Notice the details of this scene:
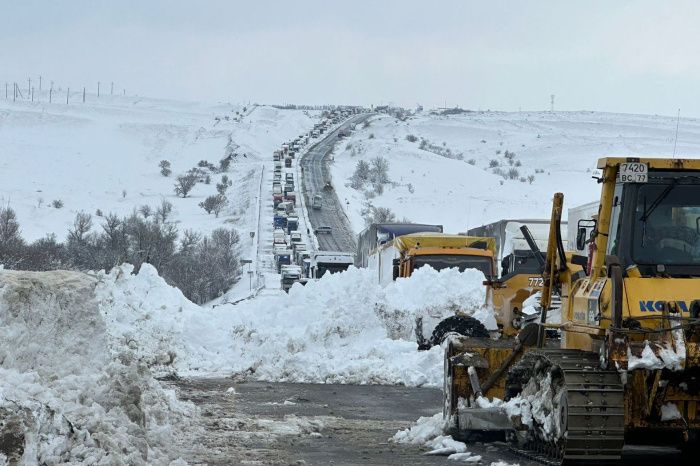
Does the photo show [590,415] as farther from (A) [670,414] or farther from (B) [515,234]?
(B) [515,234]

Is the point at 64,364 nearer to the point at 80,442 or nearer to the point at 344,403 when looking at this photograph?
the point at 80,442

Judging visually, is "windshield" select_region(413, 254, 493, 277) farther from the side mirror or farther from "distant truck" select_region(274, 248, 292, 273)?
"distant truck" select_region(274, 248, 292, 273)

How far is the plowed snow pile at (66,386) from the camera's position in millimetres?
7934

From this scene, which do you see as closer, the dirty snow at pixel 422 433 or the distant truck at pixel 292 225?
the dirty snow at pixel 422 433

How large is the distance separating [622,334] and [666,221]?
1.43m

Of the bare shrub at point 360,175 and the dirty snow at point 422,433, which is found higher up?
the bare shrub at point 360,175

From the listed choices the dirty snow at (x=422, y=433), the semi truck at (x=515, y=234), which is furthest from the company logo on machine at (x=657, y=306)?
the semi truck at (x=515, y=234)

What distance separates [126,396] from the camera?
9773 mm

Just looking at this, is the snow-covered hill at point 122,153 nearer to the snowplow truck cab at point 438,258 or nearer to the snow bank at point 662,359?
the snowplow truck cab at point 438,258

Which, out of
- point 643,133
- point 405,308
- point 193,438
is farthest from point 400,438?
point 643,133

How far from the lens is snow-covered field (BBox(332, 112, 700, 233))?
87438mm

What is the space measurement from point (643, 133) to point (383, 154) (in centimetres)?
4503

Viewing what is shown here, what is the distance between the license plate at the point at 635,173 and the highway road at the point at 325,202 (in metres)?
58.4

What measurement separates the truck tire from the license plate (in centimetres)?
1013
